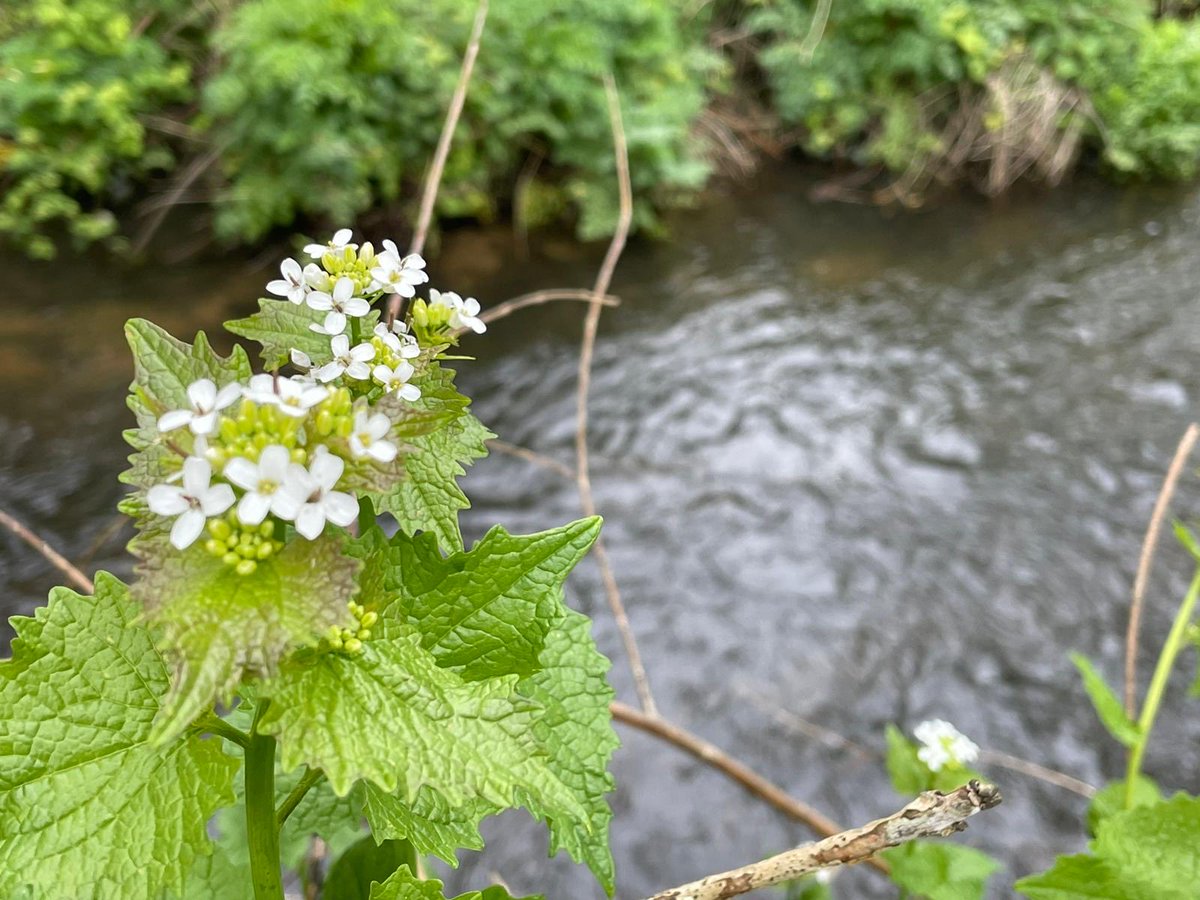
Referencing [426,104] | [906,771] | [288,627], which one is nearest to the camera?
[288,627]

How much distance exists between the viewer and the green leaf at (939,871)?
1822 millimetres

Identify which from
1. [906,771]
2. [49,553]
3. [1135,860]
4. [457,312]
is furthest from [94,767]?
[906,771]

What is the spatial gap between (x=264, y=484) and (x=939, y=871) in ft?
6.01

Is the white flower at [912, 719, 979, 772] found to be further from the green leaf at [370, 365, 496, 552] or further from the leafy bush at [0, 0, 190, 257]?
the leafy bush at [0, 0, 190, 257]

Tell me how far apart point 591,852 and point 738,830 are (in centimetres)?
263

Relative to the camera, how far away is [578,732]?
108 centimetres

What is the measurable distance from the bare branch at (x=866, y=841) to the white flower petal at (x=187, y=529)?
57 centimetres

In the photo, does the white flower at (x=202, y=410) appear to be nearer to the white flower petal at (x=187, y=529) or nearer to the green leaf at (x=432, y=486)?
the white flower petal at (x=187, y=529)

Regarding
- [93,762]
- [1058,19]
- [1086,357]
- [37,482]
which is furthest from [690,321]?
[93,762]

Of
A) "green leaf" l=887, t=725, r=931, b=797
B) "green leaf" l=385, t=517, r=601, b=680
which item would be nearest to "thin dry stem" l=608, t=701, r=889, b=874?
"green leaf" l=887, t=725, r=931, b=797

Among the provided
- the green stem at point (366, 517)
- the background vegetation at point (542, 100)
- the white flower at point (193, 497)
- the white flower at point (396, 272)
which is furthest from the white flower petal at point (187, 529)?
the background vegetation at point (542, 100)

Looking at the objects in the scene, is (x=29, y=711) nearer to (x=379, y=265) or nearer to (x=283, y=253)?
(x=379, y=265)

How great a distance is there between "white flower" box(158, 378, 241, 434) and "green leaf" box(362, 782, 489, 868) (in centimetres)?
40

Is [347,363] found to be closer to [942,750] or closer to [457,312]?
[457,312]
